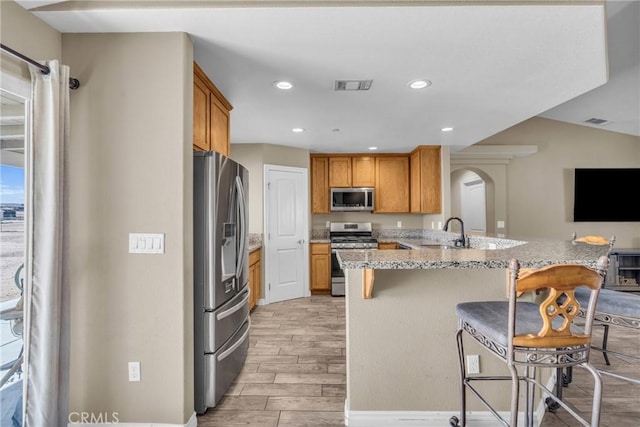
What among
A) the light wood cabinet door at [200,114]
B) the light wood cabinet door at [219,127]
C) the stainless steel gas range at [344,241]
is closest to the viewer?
the light wood cabinet door at [200,114]

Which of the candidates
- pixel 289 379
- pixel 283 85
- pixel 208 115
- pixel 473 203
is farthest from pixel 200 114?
pixel 473 203

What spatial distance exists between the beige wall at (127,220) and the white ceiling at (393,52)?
0.21 metres

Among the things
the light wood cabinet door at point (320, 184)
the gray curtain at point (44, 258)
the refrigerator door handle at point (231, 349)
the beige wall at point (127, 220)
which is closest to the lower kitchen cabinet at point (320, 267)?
the light wood cabinet door at point (320, 184)

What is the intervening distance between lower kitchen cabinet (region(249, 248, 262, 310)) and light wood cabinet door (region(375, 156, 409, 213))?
2204 mm

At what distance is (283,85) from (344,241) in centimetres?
307

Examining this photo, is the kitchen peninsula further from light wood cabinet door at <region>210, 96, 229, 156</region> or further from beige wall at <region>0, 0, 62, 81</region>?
beige wall at <region>0, 0, 62, 81</region>

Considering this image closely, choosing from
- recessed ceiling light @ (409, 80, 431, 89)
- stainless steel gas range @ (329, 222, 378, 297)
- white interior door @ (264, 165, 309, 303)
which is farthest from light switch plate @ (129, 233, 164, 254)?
stainless steel gas range @ (329, 222, 378, 297)

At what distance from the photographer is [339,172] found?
537cm

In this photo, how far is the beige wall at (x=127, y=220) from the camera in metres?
1.79

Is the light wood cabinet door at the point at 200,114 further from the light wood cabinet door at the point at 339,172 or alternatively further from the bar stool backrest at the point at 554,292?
the light wood cabinet door at the point at 339,172

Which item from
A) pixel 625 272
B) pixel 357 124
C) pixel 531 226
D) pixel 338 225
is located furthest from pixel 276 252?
pixel 625 272

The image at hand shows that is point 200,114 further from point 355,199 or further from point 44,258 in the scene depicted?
point 355,199

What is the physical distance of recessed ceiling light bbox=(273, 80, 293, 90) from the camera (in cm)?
248

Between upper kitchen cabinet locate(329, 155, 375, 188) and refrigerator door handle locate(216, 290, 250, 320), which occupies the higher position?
upper kitchen cabinet locate(329, 155, 375, 188)
